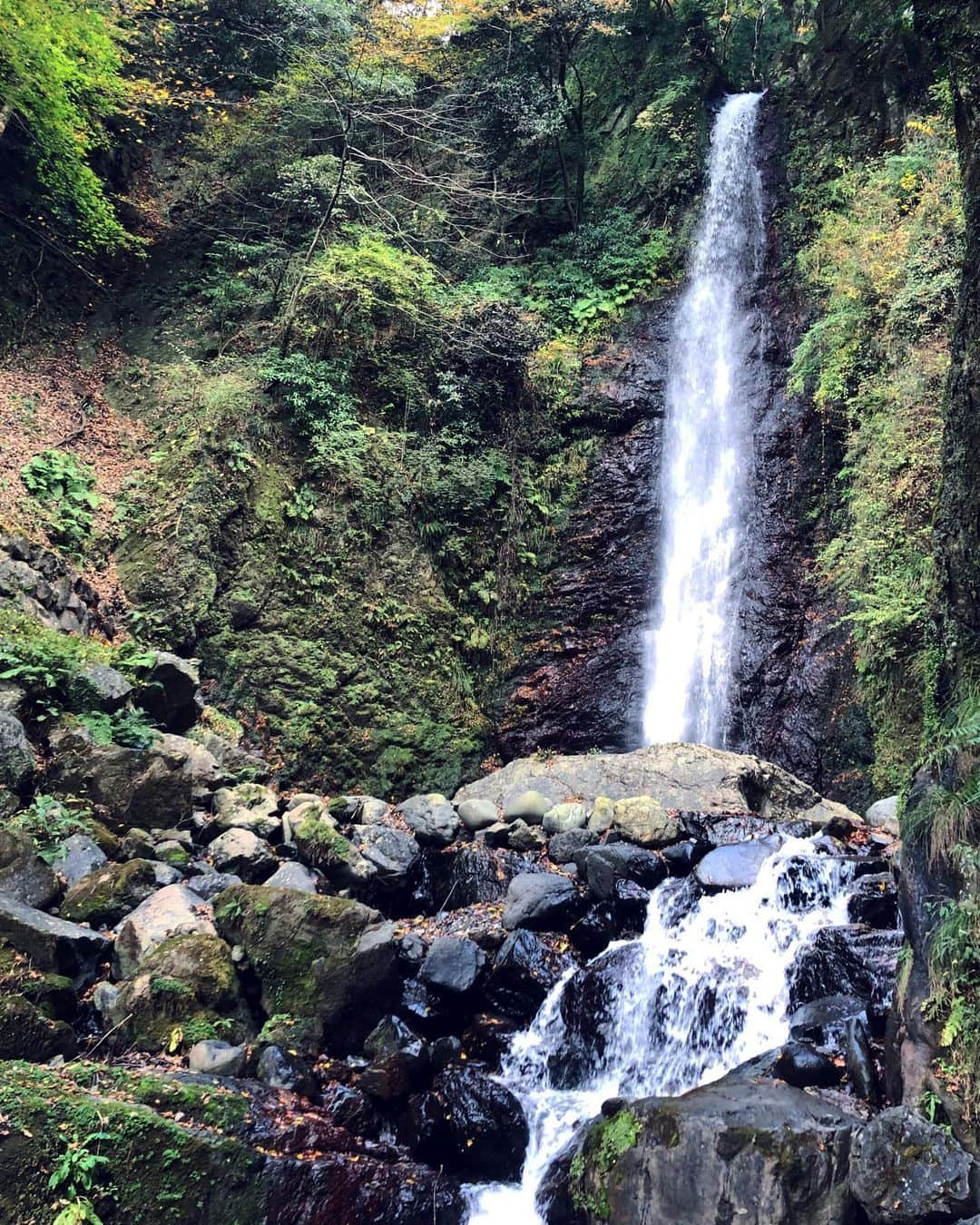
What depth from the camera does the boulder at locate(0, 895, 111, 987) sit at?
4.77 metres

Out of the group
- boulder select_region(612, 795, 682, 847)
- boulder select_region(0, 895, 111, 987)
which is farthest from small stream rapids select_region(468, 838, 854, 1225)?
boulder select_region(0, 895, 111, 987)

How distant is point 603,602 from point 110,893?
8.44m

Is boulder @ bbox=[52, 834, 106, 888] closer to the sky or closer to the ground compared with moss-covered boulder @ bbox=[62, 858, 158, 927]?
closer to the sky

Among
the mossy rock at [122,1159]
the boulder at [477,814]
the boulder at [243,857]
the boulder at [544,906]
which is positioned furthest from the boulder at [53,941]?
the boulder at [477,814]

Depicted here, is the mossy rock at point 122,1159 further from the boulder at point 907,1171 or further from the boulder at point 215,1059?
the boulder at point 907,1171

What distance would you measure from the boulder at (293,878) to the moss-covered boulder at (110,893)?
3.30 ft

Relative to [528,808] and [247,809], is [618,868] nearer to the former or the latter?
[528,808]

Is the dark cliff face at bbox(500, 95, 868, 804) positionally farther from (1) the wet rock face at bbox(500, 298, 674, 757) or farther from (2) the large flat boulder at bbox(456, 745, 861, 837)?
(2) the large flat boulder at bbox(456, 745, 861, 837)

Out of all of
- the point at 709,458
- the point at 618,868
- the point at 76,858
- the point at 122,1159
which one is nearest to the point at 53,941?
the point at 76,858

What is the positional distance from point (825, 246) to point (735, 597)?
6.43 meters

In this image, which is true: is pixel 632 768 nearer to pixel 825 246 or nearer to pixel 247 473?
pixel 247 473

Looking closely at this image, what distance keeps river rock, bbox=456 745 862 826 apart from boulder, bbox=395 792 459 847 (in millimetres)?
742

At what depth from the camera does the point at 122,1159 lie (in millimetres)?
3561

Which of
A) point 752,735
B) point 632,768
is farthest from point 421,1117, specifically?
point 752,735
